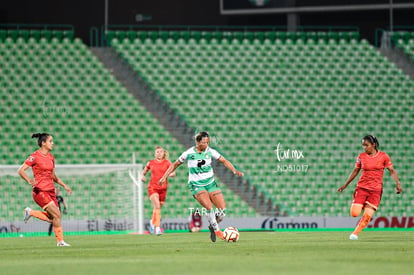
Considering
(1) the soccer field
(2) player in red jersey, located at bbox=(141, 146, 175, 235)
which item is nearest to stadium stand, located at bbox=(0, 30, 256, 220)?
(2) player in red jersey, located at bbox=(141, 146, 175, 235)

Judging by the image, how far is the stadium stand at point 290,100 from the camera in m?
31.4

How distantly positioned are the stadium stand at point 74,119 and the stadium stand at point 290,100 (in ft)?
4.80

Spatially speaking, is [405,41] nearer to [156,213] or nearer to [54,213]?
[156,213]

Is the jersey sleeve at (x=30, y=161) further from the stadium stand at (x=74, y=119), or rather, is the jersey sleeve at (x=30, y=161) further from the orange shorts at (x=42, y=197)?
the stadium stand at (x=74, y=119)

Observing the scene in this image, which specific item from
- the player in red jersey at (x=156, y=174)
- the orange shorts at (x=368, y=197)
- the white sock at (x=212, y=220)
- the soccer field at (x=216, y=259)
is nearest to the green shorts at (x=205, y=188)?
the white sock at (x=212, y=220)

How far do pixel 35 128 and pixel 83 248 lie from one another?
15836mm

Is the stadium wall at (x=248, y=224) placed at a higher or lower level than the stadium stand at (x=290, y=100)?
lower

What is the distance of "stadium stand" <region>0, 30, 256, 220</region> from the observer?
95.0 ft

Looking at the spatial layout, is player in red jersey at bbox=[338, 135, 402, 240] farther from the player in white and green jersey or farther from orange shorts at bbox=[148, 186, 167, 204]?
orange shorts at bbox=[148, 186, 167, 204]

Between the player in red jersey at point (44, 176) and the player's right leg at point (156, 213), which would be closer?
the player in red jersey at point (44, 176)

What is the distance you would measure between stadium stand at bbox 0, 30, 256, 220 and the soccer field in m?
12.6

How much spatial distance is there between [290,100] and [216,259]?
70.8 ft

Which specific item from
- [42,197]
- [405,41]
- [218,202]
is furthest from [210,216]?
[405,41]

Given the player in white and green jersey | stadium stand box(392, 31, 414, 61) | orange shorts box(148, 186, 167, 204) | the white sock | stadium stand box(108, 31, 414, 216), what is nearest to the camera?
the white sock
